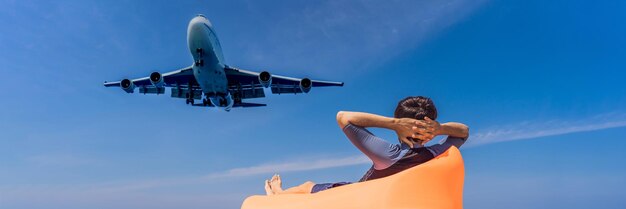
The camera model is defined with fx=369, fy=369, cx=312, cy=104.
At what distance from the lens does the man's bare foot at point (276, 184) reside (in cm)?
194

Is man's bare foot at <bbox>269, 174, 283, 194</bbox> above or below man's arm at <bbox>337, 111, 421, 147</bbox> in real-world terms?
below

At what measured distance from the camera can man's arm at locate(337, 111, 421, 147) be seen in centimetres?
166

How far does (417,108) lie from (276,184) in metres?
0.85

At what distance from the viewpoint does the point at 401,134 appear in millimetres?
1761

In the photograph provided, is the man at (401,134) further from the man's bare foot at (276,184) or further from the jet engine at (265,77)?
the jet engine at (265,77)

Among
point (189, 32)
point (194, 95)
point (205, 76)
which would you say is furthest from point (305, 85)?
point (194, 95)

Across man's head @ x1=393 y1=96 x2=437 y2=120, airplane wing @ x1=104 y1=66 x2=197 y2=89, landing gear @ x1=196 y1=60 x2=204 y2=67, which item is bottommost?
man's head @ x1=393 y1=96 x2=437 y2=120

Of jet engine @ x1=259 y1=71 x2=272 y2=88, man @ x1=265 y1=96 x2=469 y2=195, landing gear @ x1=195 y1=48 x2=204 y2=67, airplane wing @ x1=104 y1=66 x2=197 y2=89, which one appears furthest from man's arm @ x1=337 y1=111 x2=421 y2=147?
airplane wing @ x1=104 y1=66 x2=197 y2=89

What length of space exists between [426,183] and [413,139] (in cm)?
24

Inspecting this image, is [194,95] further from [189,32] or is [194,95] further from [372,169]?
[372,169]

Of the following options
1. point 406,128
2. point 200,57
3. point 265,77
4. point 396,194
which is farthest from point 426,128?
point 265,77

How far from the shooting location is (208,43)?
23828 millimetres

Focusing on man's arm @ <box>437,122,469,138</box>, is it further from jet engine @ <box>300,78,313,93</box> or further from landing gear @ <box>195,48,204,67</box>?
jet engine @ <box>300,78,313,93</box>

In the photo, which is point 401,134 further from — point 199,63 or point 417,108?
point 199,63
